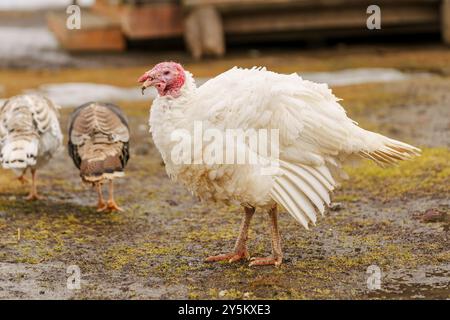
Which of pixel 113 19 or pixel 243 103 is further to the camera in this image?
pixel 113 19

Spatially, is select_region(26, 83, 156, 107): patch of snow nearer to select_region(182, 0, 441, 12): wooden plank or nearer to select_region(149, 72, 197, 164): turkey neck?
select_region(182, 0, 441, 12): wooden plank

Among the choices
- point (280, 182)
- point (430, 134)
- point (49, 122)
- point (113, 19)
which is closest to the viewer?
point (280, 182)

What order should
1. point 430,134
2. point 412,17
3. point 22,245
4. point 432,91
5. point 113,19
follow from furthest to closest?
1. point 113,19
2. point 412,17
3. point 432,91
4. point 430,134
5. point 22,245

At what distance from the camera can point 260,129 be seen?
17.7 feet

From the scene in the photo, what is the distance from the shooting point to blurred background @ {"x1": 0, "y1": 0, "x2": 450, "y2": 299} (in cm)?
Result: 548

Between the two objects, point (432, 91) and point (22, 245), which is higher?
point (432, 91)

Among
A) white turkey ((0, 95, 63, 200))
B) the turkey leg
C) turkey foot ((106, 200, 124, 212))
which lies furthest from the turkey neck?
the turkey leg

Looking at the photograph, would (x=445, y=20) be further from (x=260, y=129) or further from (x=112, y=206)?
(x=260, y=129)

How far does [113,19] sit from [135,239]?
9.84 m

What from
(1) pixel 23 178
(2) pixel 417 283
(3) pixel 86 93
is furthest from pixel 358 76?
(2) pixel 417 283

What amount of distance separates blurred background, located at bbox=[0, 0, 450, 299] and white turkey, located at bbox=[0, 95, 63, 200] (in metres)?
0.44

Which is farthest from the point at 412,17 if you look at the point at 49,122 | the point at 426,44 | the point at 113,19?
the point at 49,122
